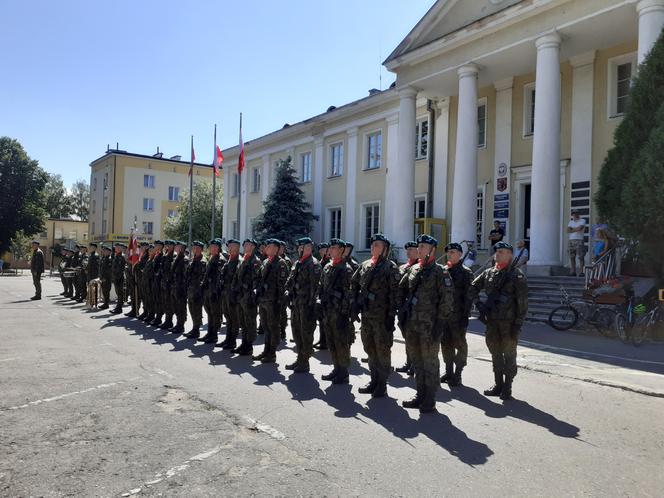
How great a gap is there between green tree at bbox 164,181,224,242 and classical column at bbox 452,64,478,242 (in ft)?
96.7

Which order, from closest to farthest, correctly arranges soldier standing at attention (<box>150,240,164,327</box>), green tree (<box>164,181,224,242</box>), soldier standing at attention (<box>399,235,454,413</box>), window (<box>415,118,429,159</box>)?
1. soldier standing at attention (<box>399,235,454,413</box>)
2. soldier standing at attention (<box>150,240,164,327</box>)
3. window (<box>415,118,429,159</box>)
4. green tree (<box>164,181,224,242</box>)

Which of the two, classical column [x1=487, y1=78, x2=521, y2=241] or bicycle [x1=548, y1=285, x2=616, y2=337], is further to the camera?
classical column [x1=487, y1=78, x2=521, y2=241]

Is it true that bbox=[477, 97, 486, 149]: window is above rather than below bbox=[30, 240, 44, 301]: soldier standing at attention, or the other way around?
above

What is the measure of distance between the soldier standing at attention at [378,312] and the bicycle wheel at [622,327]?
6338 mm

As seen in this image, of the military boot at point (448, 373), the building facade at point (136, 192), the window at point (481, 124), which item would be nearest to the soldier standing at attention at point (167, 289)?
the military boot at point (448, 373)

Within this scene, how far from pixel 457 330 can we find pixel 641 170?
6726mm

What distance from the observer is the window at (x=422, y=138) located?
23.3m

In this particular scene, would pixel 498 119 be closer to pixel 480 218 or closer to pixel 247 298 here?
pixel 480 218

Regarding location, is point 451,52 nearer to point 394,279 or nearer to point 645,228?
point 645,228

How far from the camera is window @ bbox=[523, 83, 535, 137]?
19.4m

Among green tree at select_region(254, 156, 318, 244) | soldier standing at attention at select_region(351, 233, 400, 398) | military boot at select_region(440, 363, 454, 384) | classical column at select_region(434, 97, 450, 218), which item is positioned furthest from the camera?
green tree at select_region(254, 156, 318, 244)

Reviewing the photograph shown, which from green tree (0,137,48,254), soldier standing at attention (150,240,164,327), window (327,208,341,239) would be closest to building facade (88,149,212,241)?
green tree (0,137,48,254)

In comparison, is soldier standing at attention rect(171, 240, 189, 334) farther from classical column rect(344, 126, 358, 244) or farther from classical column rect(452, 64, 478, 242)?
classical column rect(344, 126, 358, 244)

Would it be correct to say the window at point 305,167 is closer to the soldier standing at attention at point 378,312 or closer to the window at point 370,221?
the window at point 370,221
